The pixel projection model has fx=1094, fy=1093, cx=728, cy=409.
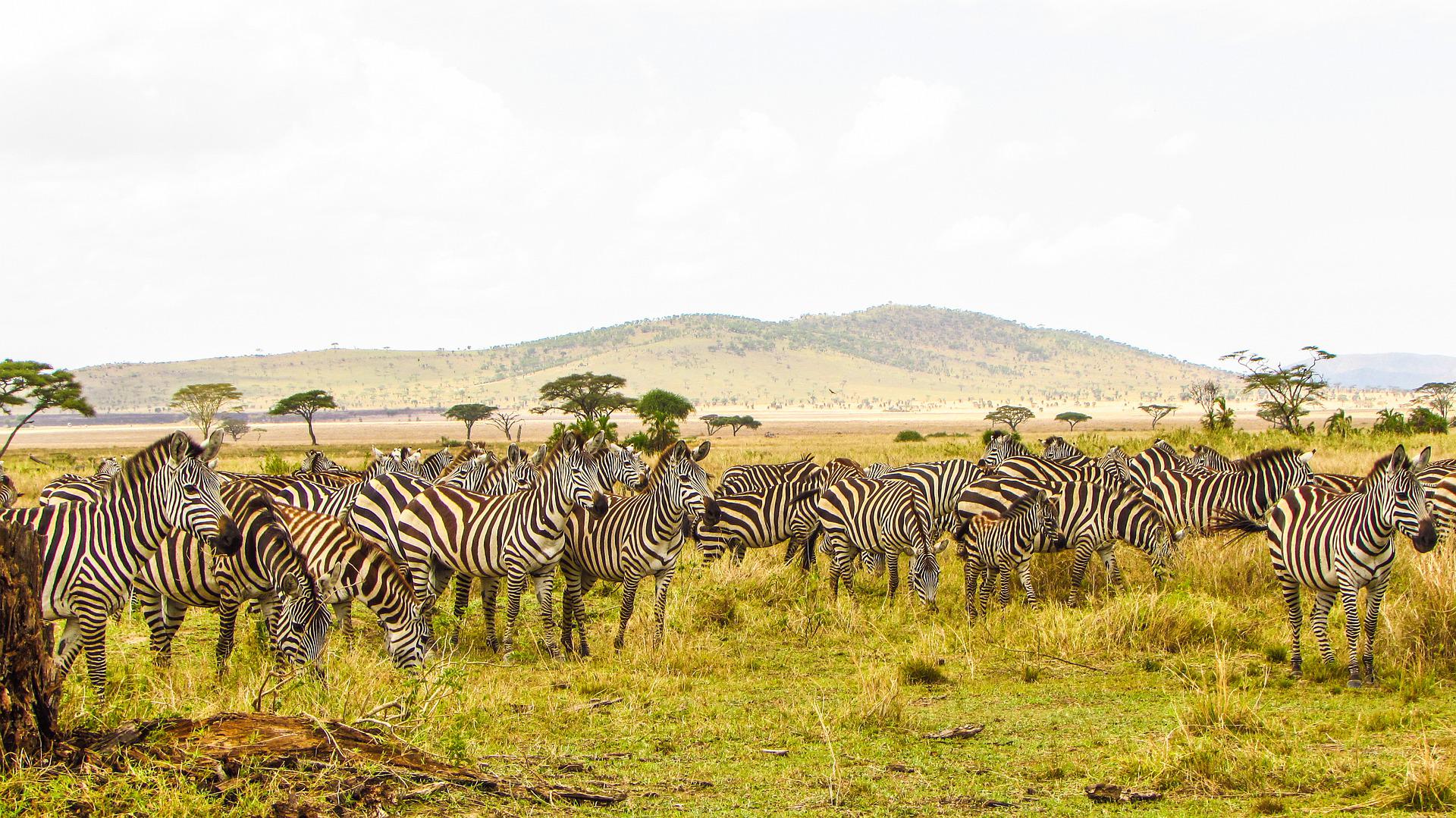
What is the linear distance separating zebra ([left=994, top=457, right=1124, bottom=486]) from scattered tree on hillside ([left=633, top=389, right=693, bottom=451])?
22.1 m

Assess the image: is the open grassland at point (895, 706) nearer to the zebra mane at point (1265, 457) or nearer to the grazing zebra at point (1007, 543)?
the grazing zebra at point (1007, 543)

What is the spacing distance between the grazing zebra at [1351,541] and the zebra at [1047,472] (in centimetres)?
338

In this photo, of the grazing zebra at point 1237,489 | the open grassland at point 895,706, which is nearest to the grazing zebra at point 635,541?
the open grassland at point 895,706

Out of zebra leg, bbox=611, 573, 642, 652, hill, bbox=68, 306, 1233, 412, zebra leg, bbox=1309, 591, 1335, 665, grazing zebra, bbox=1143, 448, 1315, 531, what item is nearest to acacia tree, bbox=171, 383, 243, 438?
zebra leg, bbox=611, 573, 642, 652

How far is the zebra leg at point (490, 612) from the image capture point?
10.1 meters

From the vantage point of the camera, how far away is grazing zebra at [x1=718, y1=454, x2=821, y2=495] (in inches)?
577

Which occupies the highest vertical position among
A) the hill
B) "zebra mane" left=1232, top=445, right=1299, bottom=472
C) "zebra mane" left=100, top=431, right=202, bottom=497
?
the hill

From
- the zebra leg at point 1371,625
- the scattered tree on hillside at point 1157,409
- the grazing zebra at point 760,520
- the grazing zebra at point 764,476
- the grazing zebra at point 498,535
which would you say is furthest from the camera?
the scattered tree on hillside at point 1157,409

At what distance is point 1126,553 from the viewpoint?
13.6 m

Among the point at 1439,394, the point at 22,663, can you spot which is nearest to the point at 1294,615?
the point at 22,663

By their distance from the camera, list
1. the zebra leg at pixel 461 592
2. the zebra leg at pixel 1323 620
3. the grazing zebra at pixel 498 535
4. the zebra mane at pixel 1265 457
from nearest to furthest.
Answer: the zebra leg at pixel 1323 620 → the grazing zebra at pixel 498 535 → the zebra leg at pixel 461 592 → the zebra mane at pixel 1265 457

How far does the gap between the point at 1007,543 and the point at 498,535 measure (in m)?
5.09

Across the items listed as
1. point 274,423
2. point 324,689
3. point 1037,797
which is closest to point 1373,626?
point 1037,797

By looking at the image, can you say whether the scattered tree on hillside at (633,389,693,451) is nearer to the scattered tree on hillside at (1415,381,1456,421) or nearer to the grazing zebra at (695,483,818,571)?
the grazing zebra at (695,483,818,571)
